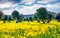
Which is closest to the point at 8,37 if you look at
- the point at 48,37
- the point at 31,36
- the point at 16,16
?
the point at 31,36

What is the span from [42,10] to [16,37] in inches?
4405

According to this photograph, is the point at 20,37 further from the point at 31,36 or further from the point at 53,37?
the point at 53,37

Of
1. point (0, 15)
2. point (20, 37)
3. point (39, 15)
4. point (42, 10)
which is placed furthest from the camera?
point (0, 15)

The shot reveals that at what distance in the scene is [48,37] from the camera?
17.3 meters

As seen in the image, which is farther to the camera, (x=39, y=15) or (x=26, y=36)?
(x=39, y=15)

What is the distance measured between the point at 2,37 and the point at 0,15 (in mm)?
124956

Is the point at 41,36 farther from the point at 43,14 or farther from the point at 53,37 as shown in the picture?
the point at 43,14

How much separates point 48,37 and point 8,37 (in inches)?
113

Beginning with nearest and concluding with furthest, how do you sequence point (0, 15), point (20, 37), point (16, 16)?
point (20, 37)
point (0, 15)
point (16, 16)

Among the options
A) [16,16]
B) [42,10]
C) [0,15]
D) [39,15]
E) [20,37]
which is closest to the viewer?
[20,37]

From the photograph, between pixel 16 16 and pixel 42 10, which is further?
pixel 16 16

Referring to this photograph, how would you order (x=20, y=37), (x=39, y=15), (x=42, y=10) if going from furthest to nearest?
1. (x=42, y=10)
2. (x=39, y=15)
3. (x=20, y=37)

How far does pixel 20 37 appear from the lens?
17078 millimetres

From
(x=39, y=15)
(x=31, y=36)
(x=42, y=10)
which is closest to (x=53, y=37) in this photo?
(x=31, y=36)
